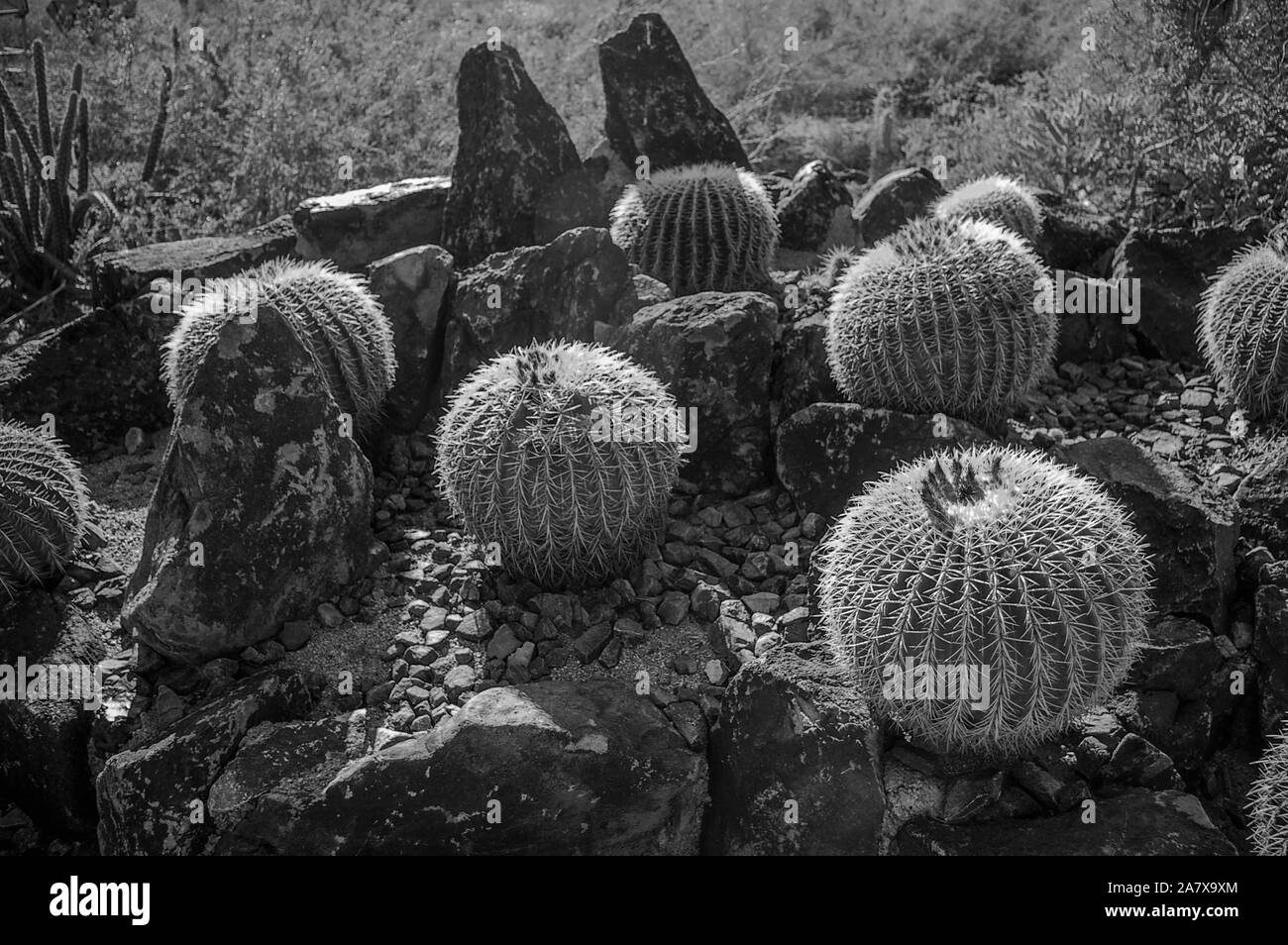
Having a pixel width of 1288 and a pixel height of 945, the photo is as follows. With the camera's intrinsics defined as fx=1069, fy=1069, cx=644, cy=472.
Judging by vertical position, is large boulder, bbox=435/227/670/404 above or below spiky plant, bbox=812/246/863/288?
below

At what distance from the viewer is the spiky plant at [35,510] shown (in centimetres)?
423

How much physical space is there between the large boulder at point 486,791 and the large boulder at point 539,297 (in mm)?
2427

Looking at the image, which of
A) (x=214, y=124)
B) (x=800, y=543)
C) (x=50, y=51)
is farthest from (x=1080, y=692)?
(x=50, y=51)

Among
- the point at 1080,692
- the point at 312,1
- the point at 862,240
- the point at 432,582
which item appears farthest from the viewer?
the point at 312,1

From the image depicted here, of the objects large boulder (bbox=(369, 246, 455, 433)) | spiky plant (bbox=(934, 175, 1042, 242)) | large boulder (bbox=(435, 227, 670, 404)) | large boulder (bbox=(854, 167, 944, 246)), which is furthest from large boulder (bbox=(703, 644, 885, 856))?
large boulder (bbox=(854, 167, 944, 246))

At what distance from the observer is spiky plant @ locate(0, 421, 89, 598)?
4.23 meters

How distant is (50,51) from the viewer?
10562 millimetres

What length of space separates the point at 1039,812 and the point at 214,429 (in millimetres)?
3206

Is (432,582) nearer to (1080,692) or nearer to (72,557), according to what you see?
(72,557)

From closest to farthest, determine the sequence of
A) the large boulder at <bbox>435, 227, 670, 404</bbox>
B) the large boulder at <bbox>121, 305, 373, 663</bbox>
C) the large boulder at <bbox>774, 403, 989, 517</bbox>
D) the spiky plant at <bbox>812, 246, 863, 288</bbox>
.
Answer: the large boulder at <bbox>121, 305, 373, 663</bbox>, the large boulder at <bbox>774, 403, 989, 517</bbox>, the large boulder at <bbox>435, 227, 670, 404</bbox>, the spiky plant at <bbox>812, 246, 863, 288</bbox>

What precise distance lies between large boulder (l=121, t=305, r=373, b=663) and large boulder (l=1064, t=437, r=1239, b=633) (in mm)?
3041

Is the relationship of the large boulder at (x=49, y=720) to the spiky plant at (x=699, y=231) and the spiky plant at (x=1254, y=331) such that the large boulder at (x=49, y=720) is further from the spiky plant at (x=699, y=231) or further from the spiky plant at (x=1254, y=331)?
the spiky plant at (x=1254, y=331)

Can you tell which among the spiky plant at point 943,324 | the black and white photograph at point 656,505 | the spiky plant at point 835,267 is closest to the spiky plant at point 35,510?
the black and white photograph at point 656,505

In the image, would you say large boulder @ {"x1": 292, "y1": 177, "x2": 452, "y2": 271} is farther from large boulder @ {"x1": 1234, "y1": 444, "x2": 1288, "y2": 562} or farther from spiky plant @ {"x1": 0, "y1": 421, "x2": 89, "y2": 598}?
large boulder @ {"x1": 1234, "y1": 444, "x2": 1288, "y2": 562}
